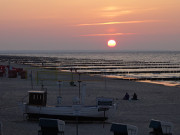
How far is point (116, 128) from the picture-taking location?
15562 millimetres

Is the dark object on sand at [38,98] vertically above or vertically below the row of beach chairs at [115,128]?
above

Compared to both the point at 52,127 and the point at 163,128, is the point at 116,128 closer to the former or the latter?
the point at 163,128

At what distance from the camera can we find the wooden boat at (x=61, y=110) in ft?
69.8

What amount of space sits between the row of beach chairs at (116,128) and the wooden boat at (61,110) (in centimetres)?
453

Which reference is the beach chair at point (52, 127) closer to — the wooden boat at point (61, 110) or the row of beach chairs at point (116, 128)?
the row of beach chairs at point (116, 128)

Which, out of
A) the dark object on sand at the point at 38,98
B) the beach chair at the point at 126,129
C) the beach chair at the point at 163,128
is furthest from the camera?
the dark object on sand at the point at 38,98

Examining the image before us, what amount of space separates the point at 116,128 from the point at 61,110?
6.62m

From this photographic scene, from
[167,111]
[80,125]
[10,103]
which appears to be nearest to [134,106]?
[167,111]

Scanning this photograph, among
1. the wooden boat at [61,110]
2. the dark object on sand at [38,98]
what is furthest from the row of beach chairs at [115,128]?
the dark object on sand at [38,98]

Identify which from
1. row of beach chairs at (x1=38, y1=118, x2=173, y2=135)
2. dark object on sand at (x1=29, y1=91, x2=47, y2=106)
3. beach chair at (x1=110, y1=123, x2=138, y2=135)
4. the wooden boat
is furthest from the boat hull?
beach chair at (x1=110, y1=123, x2=138, y2=135)

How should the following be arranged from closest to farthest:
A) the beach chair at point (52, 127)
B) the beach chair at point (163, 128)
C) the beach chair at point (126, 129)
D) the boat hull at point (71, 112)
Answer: the beach chair at point (126, 129)
the beach chair at point (52, 127)
the beach chair at point (163, 128)
the boat hull at point (71, 112)

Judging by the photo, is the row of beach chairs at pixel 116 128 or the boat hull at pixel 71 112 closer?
the row of beach chairs at pixel 116 128

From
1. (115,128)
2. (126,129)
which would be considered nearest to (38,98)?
(115,128)

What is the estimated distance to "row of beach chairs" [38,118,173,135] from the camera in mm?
15352
